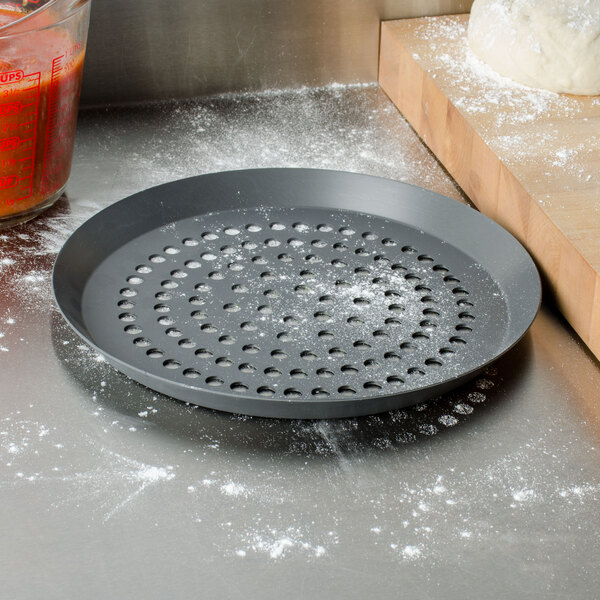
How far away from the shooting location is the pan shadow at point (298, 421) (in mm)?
556

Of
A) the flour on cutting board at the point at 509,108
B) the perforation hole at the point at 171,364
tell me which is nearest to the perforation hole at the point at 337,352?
the perforation hole at the point at 171,364

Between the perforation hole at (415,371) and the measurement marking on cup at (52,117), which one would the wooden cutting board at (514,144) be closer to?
the perforation hole at (415,371)

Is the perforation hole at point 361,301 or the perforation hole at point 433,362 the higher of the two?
the perforation hole at point 433,362

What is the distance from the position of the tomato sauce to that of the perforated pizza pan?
83mm

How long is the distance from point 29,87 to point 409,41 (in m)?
0.46

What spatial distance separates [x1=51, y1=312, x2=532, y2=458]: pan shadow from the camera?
56 centimetres

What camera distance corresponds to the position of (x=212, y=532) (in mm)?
493

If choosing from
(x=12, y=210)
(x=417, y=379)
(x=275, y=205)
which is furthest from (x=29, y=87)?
(x=417, y=379)

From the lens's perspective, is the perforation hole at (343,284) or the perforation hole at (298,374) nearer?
the perforation hole at (298,374)

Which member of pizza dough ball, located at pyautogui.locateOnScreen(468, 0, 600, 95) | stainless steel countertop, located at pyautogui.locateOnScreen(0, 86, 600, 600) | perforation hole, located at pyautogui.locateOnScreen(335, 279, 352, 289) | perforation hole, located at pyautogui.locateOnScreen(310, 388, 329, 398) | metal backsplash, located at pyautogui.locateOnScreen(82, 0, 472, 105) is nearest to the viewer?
stainless steel countertop, located at pyautogui.locateOnScreen(0, 86, 600, 600)

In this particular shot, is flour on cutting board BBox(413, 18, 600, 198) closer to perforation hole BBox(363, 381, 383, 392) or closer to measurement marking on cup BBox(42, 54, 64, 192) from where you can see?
perforation hole BBox(363, 381, 383, 392)

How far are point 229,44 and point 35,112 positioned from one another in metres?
0.35

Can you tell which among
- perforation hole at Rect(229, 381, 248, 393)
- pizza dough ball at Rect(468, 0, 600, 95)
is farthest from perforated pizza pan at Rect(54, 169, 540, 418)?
pizza dough ball at Rect(468, 0, 600, 95)

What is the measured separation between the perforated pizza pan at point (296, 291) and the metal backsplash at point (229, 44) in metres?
0.28
